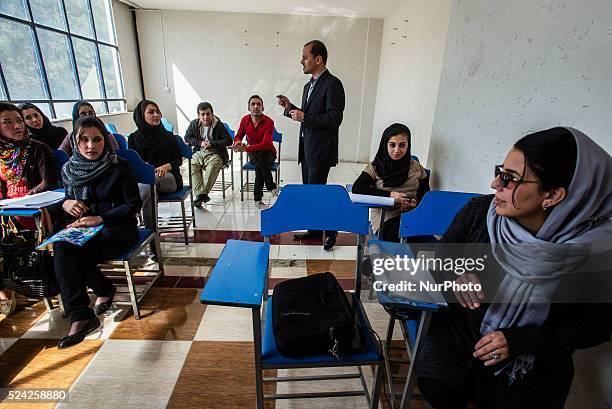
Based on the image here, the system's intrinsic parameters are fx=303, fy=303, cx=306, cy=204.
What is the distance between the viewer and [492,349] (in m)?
0.91

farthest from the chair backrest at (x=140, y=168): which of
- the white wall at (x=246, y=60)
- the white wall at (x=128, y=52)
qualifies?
the white wall at (x=128, y=52)

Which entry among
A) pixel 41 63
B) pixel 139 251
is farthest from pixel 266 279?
pixel 41 63

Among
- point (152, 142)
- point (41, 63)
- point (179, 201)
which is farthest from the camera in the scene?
point (41, 63)

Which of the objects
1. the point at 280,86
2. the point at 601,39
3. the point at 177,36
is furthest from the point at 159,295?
the point at 177,36

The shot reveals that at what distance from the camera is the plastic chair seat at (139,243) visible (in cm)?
167

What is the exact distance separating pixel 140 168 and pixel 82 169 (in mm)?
319

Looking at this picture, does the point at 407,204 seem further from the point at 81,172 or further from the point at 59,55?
the point at 59,55

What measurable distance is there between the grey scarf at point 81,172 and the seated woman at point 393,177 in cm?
156

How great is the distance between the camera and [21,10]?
12.1 feet

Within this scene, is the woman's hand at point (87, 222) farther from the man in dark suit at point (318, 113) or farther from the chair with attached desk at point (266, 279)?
the man in dark suit at point (318, 113)

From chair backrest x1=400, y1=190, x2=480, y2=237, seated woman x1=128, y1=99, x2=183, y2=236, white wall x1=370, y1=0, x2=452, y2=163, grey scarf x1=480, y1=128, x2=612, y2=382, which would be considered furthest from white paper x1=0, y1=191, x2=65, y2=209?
white wall x1=370, y1=0, x2=452, y2=163

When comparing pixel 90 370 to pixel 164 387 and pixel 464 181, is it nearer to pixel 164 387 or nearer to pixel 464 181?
pixel 164 387

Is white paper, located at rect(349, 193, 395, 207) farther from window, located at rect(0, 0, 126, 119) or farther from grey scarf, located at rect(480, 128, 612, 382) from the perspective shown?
window, located at rect(0, 0, 126, 119)

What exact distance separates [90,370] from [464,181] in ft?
7.66
